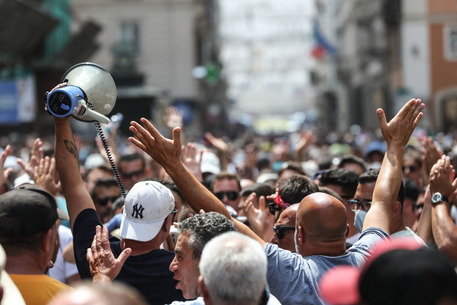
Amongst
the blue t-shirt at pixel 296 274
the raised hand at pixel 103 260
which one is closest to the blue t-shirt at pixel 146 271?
the raised hand at pixel 103 260

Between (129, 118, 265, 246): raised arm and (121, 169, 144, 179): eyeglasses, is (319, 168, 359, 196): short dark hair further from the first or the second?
(121, 169, 144, 179): eyeglasses

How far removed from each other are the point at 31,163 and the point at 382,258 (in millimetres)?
3894

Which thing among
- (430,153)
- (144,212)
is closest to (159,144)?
(144,212)

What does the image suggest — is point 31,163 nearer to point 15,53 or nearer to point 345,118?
point 15,53

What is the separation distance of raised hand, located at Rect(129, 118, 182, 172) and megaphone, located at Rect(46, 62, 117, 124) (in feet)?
1.36

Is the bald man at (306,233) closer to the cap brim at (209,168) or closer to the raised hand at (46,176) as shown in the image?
the raised hand at (46,176)

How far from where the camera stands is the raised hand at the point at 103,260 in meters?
2.92

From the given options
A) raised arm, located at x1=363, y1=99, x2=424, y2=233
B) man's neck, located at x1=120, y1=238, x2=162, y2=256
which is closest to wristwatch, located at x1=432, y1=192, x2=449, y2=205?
raised arm, located at x1=363, y1=99, x2=424, y2=233

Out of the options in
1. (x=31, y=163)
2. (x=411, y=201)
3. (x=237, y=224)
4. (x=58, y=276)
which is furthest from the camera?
(x=411, y=201)

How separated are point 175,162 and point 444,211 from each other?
6.02ft

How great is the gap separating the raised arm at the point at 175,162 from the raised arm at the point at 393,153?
2.68 ft

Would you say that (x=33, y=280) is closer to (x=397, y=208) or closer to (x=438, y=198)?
(x=397, y=208)

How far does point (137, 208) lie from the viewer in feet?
11.4

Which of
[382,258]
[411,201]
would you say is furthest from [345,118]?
[382,258]
